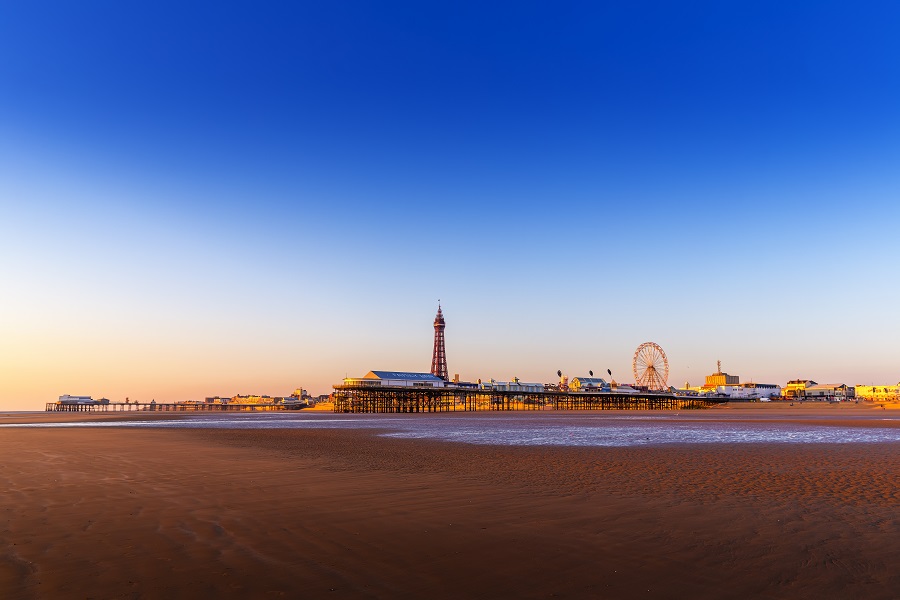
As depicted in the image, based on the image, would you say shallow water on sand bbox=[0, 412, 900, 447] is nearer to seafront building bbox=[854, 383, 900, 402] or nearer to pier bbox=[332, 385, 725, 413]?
pier bbox=[332, 385, 725, 413]

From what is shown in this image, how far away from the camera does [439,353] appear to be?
605 feet

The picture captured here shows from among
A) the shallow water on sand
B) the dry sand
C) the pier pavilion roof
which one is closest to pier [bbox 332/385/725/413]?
the pier pavilion roof

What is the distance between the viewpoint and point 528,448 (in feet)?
75.4

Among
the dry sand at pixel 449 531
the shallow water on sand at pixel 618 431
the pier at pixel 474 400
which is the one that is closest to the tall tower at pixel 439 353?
the pier at pixel 474 400

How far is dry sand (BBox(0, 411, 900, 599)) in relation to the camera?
604cm

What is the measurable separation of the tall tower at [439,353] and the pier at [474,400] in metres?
23.3

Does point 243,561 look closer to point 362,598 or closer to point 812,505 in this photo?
point 362,598

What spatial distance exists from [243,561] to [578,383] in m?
187

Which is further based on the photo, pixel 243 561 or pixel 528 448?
pixel 528 448

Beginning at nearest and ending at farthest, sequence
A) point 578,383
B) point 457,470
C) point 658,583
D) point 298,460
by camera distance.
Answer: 1. point 658,583
2. point 457,470
3. point 298,460
4. point 578,383

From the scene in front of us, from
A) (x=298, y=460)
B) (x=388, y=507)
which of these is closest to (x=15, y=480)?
(x=298, y=460)

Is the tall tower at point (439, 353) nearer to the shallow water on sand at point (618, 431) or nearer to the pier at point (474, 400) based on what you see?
the pier at point (474, 400)

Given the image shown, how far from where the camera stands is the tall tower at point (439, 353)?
181125mm

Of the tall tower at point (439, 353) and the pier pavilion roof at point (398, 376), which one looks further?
the tall tower at point (439, 353)
